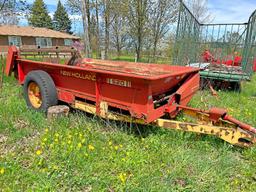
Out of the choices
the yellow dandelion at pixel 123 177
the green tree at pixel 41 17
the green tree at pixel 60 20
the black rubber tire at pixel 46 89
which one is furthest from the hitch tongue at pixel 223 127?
the green tree at pixel 60 20

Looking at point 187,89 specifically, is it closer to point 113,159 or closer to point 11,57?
point 113,159

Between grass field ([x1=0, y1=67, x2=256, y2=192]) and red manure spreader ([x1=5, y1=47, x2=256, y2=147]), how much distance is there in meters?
0.25

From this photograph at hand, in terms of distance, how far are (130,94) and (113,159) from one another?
860 mm

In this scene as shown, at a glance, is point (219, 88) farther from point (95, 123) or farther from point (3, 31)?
point (3, 31)

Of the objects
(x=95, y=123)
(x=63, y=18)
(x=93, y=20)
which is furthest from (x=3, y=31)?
(x=95, y=123)

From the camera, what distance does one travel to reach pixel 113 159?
8.76 ft

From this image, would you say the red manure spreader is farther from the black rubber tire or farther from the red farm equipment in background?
Result: the red farm equipment in background

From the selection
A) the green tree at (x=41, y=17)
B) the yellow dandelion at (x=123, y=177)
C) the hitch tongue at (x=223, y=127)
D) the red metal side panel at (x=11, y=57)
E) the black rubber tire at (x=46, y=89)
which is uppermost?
the green tree at (x=41, y=17)

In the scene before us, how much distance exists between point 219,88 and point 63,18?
59.8m

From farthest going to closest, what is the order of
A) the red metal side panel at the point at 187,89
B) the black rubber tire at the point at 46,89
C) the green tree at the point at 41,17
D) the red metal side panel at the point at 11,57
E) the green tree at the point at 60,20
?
the green tree at the point at 60,20
the green tree at the point at 41,17
the red metal side panel at the point at 11,57
the black rubber tire at the point at 46,89
the red metal side panel at the point at 187,89

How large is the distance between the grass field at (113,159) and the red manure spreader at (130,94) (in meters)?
0.25

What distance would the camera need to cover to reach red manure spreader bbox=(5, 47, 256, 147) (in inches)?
109

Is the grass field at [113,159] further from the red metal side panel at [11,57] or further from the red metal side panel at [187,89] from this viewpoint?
the red metal side panel at [11,57]

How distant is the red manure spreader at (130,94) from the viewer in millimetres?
Result: 2758
